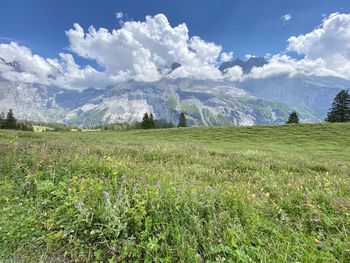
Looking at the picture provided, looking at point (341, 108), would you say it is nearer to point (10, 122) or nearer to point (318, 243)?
point (318, 243)

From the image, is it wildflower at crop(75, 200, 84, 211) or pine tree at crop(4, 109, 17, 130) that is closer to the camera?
wildflower at crop(75, 200, 84, 211)

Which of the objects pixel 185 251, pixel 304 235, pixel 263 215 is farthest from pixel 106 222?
pixel 304 235

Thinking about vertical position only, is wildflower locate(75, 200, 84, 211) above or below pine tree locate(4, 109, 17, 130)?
below

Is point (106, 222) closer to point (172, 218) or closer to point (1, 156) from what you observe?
point (172, 218)

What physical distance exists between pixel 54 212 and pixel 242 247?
12.8 ft

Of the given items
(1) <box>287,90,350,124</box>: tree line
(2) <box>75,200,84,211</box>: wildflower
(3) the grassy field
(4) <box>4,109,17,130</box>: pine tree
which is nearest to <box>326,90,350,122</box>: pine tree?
(1) <box>287,90,350,124</box>: tree line

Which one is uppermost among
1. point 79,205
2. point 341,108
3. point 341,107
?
point 341,107

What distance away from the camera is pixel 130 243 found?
4.04 m

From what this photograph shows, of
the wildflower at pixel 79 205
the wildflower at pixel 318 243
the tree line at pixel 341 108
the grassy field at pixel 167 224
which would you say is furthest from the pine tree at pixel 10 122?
the tree line at pixel 341 108

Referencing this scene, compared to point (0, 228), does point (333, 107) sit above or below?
above

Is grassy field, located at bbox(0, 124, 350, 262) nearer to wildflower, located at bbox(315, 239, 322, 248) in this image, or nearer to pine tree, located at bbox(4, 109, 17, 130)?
wildflower, located at bbox(315, 239, 322, 248)

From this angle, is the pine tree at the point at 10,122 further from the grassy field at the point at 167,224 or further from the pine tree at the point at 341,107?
the pine tree at the point at 341,107

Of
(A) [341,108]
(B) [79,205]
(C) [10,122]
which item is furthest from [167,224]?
(C) [10,122]

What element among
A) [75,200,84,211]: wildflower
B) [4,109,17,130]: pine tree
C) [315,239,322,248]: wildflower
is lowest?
[315,239,322,248]: wildflower
